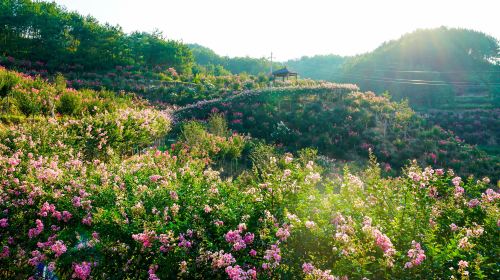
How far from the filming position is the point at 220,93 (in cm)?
2628

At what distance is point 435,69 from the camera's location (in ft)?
196

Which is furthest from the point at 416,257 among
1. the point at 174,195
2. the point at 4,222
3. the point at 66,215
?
the point at 4,222

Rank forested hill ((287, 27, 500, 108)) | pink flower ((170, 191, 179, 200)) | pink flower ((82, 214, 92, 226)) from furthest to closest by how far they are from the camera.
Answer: forested hill ((287, 27, 500, 108)), pink flower ((82, 214, 92, 226)), pink flower ((170, 191, 179, 200))

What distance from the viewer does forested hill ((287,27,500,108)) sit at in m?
46.1

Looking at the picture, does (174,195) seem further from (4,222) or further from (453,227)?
(453,227)

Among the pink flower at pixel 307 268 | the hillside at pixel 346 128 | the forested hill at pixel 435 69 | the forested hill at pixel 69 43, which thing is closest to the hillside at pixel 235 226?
the pink flower at pixel 307 268

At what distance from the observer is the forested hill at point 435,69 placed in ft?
151

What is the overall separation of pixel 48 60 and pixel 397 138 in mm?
29796

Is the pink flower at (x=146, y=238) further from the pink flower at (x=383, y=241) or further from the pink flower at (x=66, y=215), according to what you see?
the pink flower at (x=383, y=241)

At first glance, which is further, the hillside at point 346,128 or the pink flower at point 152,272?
the hillside at point 346,128

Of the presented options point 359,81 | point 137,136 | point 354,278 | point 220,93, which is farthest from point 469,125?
point 359,81

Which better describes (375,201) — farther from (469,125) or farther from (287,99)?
(469,125)

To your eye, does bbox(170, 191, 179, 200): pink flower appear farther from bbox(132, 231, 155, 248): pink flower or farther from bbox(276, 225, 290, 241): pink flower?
bbox(276, 225, 290, 241): pink flower

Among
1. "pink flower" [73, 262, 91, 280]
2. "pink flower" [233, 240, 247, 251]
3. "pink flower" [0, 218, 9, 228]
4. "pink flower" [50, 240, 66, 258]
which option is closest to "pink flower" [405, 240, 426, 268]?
"pink flower" [233, 240, 247, 251]
